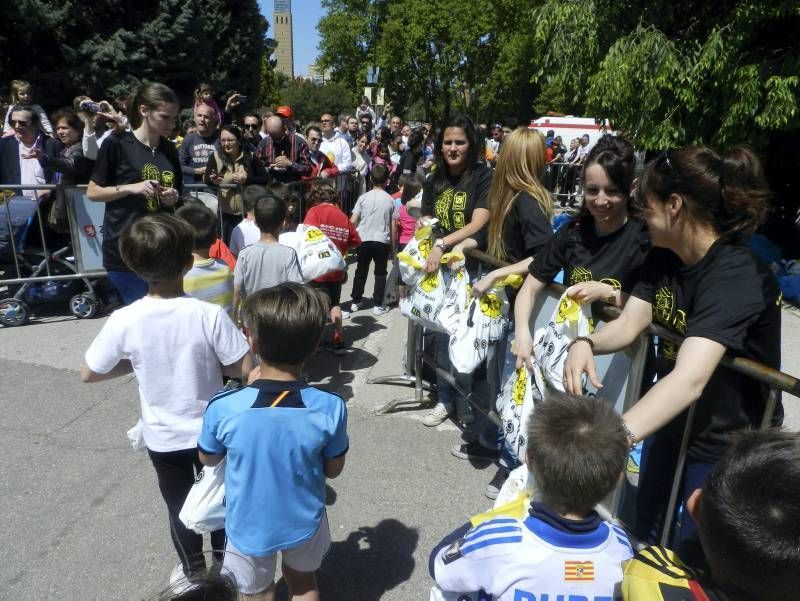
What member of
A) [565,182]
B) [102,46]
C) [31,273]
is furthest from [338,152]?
[565,182]

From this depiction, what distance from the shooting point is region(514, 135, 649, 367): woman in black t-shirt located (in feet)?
8.86

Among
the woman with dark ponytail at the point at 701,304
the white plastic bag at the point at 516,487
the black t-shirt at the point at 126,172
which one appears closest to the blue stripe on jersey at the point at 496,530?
the white plastic bag at the point at 516,487

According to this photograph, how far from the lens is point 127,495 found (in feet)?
11.1

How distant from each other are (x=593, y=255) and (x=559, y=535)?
5.41 feet

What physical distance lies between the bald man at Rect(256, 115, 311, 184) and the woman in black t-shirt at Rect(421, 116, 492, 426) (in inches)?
157

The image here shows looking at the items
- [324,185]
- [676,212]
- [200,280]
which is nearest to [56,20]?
[324,185]

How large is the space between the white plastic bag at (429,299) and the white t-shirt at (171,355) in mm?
1717

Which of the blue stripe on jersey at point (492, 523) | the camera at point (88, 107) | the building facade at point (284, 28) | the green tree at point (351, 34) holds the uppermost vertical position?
the building facade at point (284, 28)

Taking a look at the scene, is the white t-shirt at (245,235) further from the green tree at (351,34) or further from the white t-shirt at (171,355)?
the green tree at (351,34)

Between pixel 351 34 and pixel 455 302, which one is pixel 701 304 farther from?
pixel 351 34

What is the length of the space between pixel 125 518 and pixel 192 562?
87cm

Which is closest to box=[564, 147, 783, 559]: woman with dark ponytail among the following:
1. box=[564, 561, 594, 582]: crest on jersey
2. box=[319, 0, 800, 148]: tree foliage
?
box=[564, 561, 594, 582]: crest on jersey

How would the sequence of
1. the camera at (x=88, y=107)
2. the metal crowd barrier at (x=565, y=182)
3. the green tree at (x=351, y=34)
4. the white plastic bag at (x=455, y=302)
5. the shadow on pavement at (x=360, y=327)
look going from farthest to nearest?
the green tree at (x=351, y=34) → the metal crowd barrier at (x=565, y=182) → the camera at (x=88, y=107) → the shadow on pavement at (x=360, y=327) → the white plastic bag at (x=455, y=302)

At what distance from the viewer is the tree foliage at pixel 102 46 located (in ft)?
50.5
